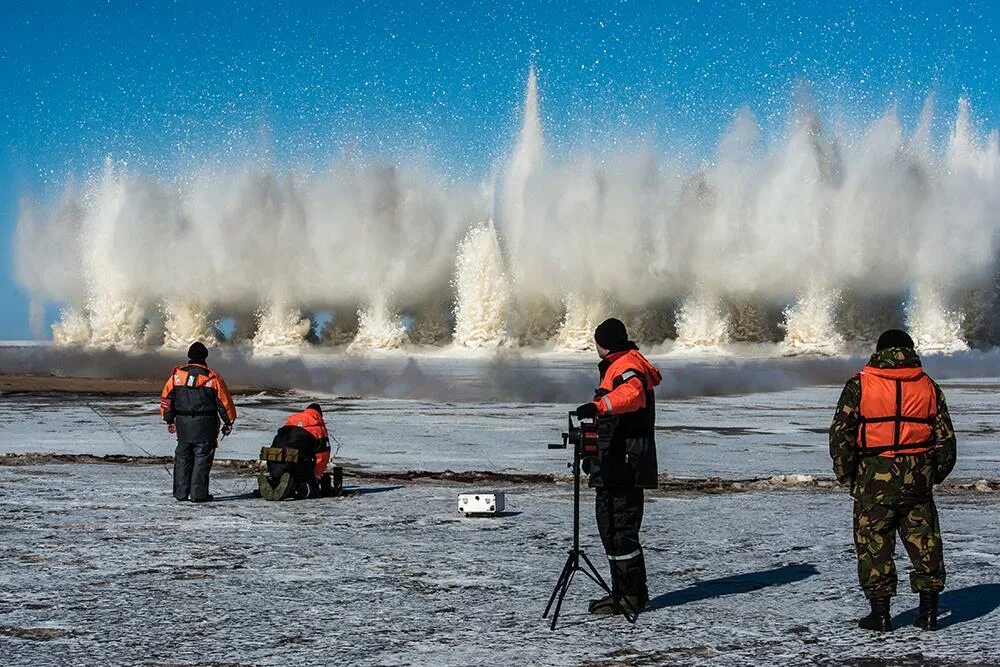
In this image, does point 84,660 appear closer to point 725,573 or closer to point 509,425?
point 725,573

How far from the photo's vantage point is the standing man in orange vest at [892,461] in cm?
→ 697

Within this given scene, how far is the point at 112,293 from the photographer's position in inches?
4139

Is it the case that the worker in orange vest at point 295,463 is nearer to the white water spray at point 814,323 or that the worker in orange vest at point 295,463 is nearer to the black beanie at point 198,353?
the black beanie at point 198,353

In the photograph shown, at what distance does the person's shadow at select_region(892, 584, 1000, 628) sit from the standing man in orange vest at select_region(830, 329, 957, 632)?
0.36 metres

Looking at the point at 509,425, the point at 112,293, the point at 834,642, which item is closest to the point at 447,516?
→ the point at 834,642

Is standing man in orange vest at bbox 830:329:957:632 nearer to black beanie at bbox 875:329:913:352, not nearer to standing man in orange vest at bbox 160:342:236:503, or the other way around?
black beanie at bbox 875:329:913:352

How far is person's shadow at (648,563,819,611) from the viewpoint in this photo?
819cm

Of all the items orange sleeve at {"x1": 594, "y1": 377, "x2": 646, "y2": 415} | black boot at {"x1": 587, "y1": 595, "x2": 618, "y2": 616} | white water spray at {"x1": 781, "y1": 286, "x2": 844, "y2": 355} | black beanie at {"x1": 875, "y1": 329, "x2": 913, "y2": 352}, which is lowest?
black boot at {"x1": 587, "y1": 595, "x2": 618, "y2": 616}

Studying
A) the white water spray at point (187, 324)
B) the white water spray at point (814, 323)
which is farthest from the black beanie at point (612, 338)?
the white water spray at point (187, 324)

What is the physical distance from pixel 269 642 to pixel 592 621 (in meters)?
1.90

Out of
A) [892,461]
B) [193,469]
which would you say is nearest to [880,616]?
[892,461]

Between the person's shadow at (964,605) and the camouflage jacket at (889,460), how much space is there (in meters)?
0.88

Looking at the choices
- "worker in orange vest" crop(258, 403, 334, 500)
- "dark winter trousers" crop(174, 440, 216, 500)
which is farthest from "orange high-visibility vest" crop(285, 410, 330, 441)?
"dark winter trousers" crop(174, 440, 216, 500)

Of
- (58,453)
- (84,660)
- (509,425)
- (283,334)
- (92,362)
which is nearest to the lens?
(84,660)
